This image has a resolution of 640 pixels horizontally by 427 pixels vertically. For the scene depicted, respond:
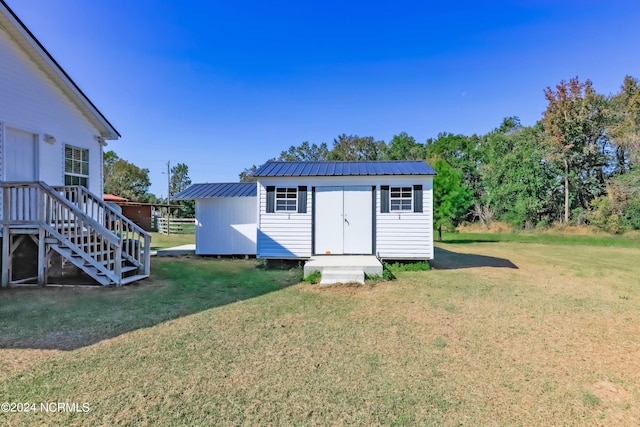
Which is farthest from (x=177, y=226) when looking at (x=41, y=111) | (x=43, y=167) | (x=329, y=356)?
(x=329, y=356)

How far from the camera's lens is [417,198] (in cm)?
915

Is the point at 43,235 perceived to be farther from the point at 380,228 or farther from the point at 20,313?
the point at 380,228

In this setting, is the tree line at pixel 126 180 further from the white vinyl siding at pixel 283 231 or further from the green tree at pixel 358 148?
the white vinyl siding at pixel 283 231

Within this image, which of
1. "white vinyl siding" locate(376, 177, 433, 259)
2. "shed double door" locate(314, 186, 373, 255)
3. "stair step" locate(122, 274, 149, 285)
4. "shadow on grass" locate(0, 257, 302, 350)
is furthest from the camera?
"shed double door" locate(314, 186, 373, 255)

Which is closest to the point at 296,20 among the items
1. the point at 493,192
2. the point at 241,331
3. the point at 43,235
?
the point at 43,235

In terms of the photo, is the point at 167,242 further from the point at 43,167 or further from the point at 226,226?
the point at 43,167

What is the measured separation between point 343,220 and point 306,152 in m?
37.2

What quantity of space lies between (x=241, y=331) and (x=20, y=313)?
362 cm

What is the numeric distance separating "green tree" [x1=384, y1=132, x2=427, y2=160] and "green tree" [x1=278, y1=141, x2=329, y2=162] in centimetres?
880

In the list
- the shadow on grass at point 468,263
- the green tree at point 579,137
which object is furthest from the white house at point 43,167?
the green tree at point 579,137

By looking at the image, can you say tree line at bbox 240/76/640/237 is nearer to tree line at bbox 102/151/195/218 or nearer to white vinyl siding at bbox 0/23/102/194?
white vinyl siding at bbox 0/23/102/194

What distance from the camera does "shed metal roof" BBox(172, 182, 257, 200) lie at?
1177 centimetres

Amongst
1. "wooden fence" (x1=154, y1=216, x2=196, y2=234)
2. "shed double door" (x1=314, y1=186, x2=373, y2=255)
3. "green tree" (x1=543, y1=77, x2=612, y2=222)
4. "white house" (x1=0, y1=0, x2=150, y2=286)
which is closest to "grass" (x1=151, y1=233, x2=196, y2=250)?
"wooden fence" (x1=154, y1=216, x2=196, y2=234)

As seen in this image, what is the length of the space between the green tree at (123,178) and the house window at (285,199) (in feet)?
112
